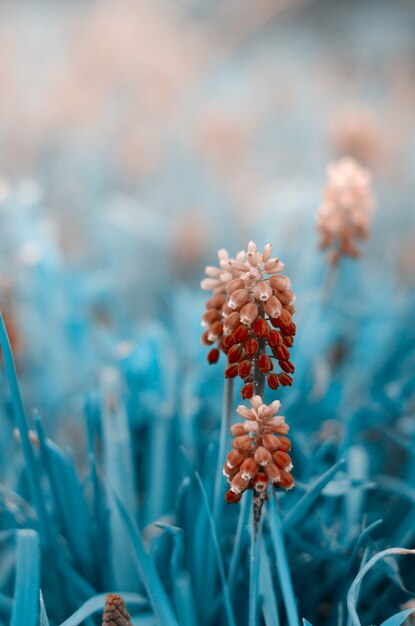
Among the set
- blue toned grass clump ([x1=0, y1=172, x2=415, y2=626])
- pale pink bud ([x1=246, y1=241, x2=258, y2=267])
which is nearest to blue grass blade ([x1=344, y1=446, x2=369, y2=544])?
blue toned grass clump ([x1=0, y1=172, x2=415, y2=626])

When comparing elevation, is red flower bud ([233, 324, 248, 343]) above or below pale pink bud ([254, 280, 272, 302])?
below

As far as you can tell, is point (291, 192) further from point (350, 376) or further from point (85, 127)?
point (85, 127)

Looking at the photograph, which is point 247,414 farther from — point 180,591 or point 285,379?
point 180,591

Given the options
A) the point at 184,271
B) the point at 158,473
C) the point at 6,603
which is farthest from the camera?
the point at 184,271

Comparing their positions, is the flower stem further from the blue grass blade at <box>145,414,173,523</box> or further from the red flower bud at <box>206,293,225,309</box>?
the blue grass blade at <box>145,414,173,523</box>

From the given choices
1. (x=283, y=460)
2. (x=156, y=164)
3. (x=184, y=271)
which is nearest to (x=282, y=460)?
(x=283, y=460)

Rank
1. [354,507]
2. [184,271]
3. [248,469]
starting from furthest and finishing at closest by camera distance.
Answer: [184,271], [354,507], [248,469]
